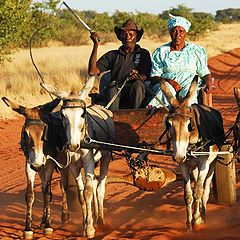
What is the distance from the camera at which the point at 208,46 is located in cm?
4425

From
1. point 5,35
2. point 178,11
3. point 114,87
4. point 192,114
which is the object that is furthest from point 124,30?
point 178,11

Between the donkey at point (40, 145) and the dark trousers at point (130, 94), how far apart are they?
142 cm

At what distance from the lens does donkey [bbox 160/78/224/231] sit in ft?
24.6

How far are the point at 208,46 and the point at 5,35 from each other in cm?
2448

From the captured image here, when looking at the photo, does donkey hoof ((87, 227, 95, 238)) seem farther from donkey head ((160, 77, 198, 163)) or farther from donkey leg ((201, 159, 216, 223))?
donkey head ((160, 77, 198, 163))

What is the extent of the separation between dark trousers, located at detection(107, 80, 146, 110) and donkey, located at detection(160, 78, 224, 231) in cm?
123

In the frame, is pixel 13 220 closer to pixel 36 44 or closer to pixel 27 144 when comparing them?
pixel 27 144

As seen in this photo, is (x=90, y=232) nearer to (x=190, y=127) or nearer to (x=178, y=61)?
(x=190, y=127)

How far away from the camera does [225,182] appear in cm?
958

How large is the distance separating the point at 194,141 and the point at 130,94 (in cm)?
192

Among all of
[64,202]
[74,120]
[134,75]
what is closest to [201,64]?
[134,75]

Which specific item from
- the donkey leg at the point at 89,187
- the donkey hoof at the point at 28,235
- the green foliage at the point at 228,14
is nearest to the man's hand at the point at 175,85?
the donkey leg at the point at 89,187

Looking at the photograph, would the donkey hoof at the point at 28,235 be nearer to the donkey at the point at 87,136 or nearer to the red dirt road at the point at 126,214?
the red dirt road at the point at 126,214

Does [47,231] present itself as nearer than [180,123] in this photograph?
No
